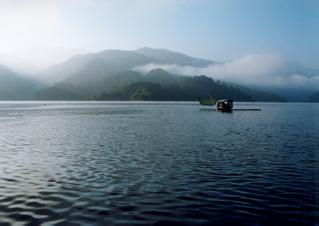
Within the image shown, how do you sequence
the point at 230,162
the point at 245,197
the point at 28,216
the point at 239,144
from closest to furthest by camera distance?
the point at 28,216
the point at 245,197
the point at 230,162
the point at 239,144

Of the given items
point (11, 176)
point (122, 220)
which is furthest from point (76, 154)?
point (122, 220)

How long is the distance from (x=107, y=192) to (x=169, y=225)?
865cm

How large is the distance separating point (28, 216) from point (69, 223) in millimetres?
3318

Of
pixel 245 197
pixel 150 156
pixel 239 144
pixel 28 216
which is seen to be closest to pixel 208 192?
pixel 245 197

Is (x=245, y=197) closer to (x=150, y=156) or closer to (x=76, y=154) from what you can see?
(x=150, y=156)

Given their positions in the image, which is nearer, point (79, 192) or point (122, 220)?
point (122, 220)

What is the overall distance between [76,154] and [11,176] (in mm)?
14342

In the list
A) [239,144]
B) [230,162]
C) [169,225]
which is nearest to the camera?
[169,225]

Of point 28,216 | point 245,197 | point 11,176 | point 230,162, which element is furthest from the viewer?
point 230,162

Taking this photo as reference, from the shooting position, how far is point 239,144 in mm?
60344

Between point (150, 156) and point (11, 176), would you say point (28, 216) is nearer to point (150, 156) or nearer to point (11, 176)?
point (11, 176)

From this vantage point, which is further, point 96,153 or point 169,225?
point 96,153

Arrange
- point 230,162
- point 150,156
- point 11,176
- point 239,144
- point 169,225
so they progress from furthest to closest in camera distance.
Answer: point 239,144 < point 150,156 < point 230,162 < point 11,176 < point 169,225

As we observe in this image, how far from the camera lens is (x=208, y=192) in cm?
2844
